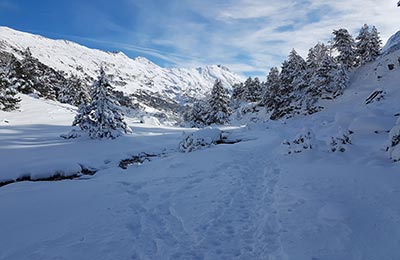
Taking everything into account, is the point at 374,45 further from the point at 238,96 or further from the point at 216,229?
the point at 216,229

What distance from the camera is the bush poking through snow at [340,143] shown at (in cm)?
1120

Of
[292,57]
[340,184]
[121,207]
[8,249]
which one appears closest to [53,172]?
[121,207]

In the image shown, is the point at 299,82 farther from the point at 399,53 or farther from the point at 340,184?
the point at 340,184

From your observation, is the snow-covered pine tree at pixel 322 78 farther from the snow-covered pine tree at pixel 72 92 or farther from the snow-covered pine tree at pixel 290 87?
the snow-covered pine tree at pixel 72 92

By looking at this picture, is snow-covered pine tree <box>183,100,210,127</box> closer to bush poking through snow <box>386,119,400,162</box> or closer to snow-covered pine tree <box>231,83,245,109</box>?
bush poking through snow <box>386,119,400,162</box>

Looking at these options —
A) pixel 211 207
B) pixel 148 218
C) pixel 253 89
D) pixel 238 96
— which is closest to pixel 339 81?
pixel 211 207

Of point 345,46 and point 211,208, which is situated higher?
point 345,46

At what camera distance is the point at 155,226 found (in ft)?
18.9

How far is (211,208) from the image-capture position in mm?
6727

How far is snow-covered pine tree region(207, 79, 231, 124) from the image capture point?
39.2m

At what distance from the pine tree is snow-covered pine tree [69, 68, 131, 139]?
22031 millimetres

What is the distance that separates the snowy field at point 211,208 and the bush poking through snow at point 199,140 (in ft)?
12.9

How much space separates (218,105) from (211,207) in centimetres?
3369

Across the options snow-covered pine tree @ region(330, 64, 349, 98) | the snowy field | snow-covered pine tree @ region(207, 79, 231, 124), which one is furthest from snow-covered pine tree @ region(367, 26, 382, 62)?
the snowy field
